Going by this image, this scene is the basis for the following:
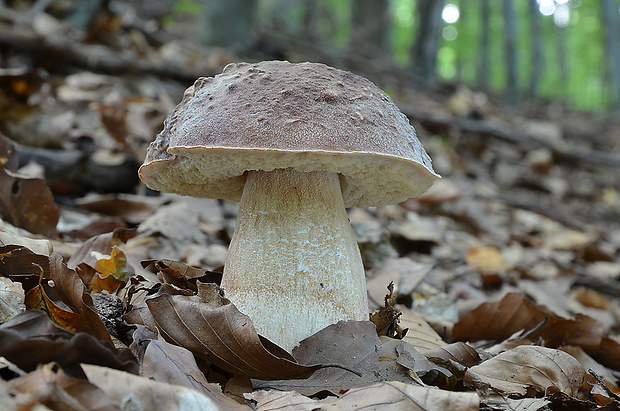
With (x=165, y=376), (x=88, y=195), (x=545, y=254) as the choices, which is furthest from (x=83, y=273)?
(x=545, y=254)

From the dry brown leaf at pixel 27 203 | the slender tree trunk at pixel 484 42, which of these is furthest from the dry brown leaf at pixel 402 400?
the slender tree trunk at pixel 484 42

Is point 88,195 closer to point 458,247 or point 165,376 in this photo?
point 165,376

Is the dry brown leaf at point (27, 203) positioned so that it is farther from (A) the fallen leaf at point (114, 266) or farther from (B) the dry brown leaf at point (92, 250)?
(A) the fallen leaf at point (114, 266)

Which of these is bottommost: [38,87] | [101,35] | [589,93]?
[589,93]

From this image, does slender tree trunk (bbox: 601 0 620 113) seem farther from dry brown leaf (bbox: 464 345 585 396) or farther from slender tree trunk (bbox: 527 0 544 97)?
dry brown leaf (bbox: 464 345 585 396)

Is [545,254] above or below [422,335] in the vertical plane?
below

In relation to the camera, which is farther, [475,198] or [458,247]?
[475,198]

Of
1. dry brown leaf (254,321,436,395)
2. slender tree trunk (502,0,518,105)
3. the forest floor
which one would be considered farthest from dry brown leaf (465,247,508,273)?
slender tree trunk (502,0,518,105)

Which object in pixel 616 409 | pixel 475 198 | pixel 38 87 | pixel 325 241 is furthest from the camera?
pixel 475 198

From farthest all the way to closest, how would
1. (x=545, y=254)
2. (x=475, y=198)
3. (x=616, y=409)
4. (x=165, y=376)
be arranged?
(x=475, y=198) < (x=545, y=254) < (x=616, y=409) < (x=165, y=376)
